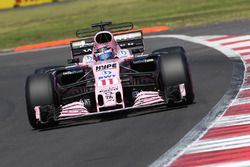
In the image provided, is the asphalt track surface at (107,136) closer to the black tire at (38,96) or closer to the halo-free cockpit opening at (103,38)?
the black tire at (38,96)

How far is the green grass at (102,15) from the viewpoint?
3120 cm

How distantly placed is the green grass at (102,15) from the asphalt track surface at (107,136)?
46.7 ft

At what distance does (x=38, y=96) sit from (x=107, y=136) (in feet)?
6.95

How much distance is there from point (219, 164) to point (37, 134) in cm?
463

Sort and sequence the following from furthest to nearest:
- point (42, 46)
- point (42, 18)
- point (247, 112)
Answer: point (42, 18) → point (42, 46) → point (247, 112)

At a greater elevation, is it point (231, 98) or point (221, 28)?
point (221, 28)

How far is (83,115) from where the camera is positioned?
40.3ft

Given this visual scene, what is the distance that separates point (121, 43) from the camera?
51.6 ft

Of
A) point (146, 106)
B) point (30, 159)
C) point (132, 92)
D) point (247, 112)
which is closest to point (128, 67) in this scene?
point (132, 92)

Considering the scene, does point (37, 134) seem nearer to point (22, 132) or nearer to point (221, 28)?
point (22, 132)

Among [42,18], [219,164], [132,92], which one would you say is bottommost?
[219,164]

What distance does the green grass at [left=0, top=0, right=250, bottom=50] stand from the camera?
31.2m

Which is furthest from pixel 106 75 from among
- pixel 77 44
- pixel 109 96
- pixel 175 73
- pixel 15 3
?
pixel 15 3

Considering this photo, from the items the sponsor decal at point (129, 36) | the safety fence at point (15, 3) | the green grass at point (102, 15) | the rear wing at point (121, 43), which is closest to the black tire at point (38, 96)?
the rear wing at point (121, 43)
